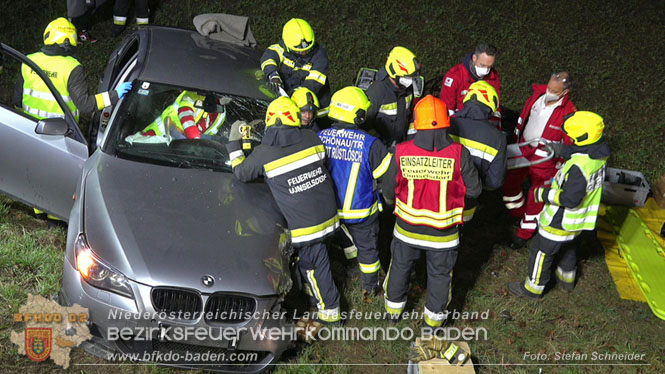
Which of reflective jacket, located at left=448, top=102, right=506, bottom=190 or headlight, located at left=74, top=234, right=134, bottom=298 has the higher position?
reflective jacket, located at left=448, top=102, right=506, bottom=190

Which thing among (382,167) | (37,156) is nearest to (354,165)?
(382,167)

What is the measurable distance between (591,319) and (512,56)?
5.77m

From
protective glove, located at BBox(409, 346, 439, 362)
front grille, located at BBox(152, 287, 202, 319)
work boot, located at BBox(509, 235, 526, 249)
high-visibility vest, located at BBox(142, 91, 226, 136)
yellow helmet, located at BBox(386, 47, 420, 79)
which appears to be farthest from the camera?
work boot, located at BBox(509, 235, 526, 249)

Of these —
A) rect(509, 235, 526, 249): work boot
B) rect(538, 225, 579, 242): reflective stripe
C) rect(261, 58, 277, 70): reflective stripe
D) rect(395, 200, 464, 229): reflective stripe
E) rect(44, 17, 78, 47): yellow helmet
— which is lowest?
rect(509, 235, 526, 249): work boot

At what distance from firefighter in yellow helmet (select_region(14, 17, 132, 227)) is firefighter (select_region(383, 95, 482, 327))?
110 inches

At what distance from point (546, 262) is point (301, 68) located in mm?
3214

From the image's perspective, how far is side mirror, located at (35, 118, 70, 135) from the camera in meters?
5.57

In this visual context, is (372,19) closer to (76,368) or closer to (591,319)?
(591,319)

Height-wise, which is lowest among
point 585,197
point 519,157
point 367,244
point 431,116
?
point 367,244

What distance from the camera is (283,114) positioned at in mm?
5289

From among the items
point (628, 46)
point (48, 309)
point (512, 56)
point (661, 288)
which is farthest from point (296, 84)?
point (628, 46)

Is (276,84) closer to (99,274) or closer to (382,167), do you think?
(382,167)

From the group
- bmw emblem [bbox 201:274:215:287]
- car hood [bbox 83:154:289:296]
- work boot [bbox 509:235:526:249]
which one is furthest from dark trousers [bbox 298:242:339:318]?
work boot [bbox 509:235:526:249]

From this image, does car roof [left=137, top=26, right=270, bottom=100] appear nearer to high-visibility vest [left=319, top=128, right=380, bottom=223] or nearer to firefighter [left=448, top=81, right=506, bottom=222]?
high-visibility vest [left=319, top=128, right=380, bottom=223]
